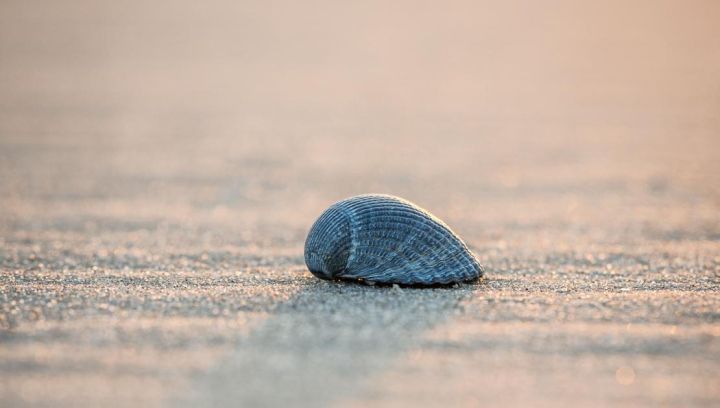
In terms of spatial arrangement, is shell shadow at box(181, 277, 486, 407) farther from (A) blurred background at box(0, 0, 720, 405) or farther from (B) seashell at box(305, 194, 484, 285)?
(A) blurred background at box(0, 0, 720, 405)

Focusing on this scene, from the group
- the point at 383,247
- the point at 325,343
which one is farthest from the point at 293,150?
the point at 325,343

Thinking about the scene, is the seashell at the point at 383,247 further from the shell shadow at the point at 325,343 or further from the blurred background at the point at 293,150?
the blurred background at the point at 293,150

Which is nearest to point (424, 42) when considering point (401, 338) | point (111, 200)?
point (111, 200)

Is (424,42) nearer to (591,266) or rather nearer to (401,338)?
(591,266)

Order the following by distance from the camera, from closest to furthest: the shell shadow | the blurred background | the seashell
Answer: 1. the shell shadow
2. the seashell
3. the blurred background

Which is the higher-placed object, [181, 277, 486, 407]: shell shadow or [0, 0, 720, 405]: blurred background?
[0, 0, 720, 405]: blurred background

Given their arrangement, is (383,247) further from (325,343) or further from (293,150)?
(293,150)

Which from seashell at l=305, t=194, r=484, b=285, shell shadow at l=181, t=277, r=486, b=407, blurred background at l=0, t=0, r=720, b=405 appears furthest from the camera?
blurred background at l=0, t=0, r=720, b=405

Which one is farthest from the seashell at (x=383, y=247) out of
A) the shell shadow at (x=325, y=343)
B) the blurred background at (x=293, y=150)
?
the blurred background at (x=293, y=150)

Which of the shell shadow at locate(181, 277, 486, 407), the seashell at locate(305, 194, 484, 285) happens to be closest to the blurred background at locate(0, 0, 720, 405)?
the shell shadow at locate(181, 277, 486, 407)
